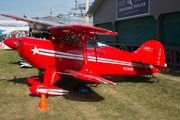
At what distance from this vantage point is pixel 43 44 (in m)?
5.64

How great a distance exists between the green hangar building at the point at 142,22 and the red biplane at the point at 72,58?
Result: 149 inches

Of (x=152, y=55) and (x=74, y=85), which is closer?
(x=74, y=85)

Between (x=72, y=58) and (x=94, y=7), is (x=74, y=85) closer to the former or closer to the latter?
(x=72, y=58)

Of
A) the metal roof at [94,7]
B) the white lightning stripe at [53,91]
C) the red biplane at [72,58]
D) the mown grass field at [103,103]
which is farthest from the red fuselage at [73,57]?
the metal roof at [94,7]

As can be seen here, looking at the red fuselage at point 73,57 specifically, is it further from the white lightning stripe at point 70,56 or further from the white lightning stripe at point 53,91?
the white lightning stripe at point 53,91

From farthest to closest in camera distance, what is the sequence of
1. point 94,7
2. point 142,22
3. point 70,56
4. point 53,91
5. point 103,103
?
point 94,7 → point 142,22 → point 70,56 → point 53,91 → point 103,103

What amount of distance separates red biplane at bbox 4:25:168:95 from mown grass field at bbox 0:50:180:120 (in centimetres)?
50

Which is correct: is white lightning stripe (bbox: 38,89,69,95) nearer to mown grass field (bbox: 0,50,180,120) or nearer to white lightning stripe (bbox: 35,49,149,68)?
mown grass field (bbox: 0,50,180,120)

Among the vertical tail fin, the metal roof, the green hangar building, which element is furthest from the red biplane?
the metal roof

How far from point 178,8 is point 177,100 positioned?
5.82 metres

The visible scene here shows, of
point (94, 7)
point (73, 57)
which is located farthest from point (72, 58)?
point (94, 7)

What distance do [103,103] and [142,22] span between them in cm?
852

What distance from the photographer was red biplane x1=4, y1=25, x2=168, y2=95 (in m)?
5.39

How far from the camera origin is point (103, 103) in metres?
4.92
